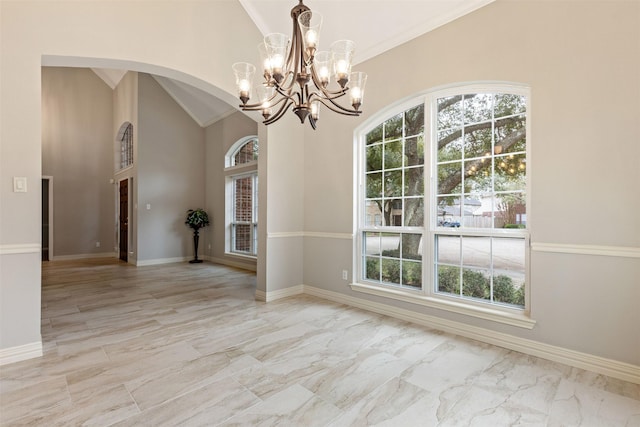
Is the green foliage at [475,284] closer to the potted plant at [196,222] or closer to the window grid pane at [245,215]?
the window grid pane at [245,215]

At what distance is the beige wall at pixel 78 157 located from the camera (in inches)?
301

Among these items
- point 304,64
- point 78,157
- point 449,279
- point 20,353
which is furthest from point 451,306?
point 78,157

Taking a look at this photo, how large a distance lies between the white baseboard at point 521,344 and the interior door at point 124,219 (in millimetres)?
6406

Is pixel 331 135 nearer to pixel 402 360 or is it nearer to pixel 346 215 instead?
pixel 346 215

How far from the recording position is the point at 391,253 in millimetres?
3643

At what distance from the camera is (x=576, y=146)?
234 cm

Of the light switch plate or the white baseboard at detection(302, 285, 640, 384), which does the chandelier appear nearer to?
the light switch plate

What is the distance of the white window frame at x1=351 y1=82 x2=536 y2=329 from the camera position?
262 centimetres

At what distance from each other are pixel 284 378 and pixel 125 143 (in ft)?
27.3

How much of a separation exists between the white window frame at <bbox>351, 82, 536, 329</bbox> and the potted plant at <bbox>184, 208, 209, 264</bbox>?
15.5ft

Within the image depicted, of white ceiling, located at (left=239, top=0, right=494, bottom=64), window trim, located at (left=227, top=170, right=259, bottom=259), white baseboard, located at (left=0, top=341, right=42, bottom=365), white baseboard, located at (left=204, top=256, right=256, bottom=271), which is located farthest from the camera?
window trim, located at (left=227, top=170, right=259, bottom=259)

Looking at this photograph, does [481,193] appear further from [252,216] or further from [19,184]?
[252,216]

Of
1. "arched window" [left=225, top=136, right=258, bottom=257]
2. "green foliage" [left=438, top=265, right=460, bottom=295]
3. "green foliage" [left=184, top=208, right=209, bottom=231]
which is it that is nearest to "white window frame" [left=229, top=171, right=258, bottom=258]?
"arched window" [left=225, top=136, right=258, bottom=257]

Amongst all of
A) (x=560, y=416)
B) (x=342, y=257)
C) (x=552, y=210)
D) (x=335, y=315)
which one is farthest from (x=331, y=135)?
(x=560, y=416)
